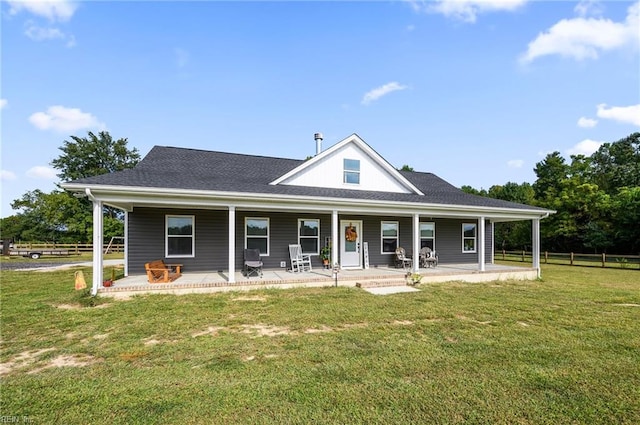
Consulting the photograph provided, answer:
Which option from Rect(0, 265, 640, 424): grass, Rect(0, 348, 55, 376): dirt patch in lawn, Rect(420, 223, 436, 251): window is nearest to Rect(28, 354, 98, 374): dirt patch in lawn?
Rect(0, 265, 640, 424): grass

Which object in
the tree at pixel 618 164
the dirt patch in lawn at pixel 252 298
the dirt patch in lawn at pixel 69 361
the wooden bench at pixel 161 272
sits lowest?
the dirt patch in lawn at pixel 252 298

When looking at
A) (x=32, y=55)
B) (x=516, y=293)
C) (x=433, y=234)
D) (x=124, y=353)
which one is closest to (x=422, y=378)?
(x=124, y=353)

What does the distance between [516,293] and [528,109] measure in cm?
1000

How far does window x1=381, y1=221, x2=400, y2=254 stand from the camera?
502 inches

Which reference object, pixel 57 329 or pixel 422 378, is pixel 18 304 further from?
pixel 422 378

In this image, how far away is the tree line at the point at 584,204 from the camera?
24344mm

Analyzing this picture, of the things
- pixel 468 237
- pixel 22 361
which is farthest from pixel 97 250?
pixel 468 237

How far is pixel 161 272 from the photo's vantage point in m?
9.10

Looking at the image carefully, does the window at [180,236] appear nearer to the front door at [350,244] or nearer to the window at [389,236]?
the front door at [350,244]

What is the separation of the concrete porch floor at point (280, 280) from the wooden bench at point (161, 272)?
0.69 ft

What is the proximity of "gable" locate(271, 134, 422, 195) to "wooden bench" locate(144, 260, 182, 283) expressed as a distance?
457 cm

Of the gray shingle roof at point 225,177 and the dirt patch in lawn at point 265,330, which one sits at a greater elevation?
the gray shingle roof at point 225,177

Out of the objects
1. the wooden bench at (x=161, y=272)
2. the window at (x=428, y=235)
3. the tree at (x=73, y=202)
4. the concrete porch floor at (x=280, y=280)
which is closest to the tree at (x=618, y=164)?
the window at (x=428, y=235)

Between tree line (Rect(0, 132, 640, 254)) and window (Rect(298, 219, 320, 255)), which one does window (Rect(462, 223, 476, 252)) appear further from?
tree line (Rect(0, 132, 640, 254))
